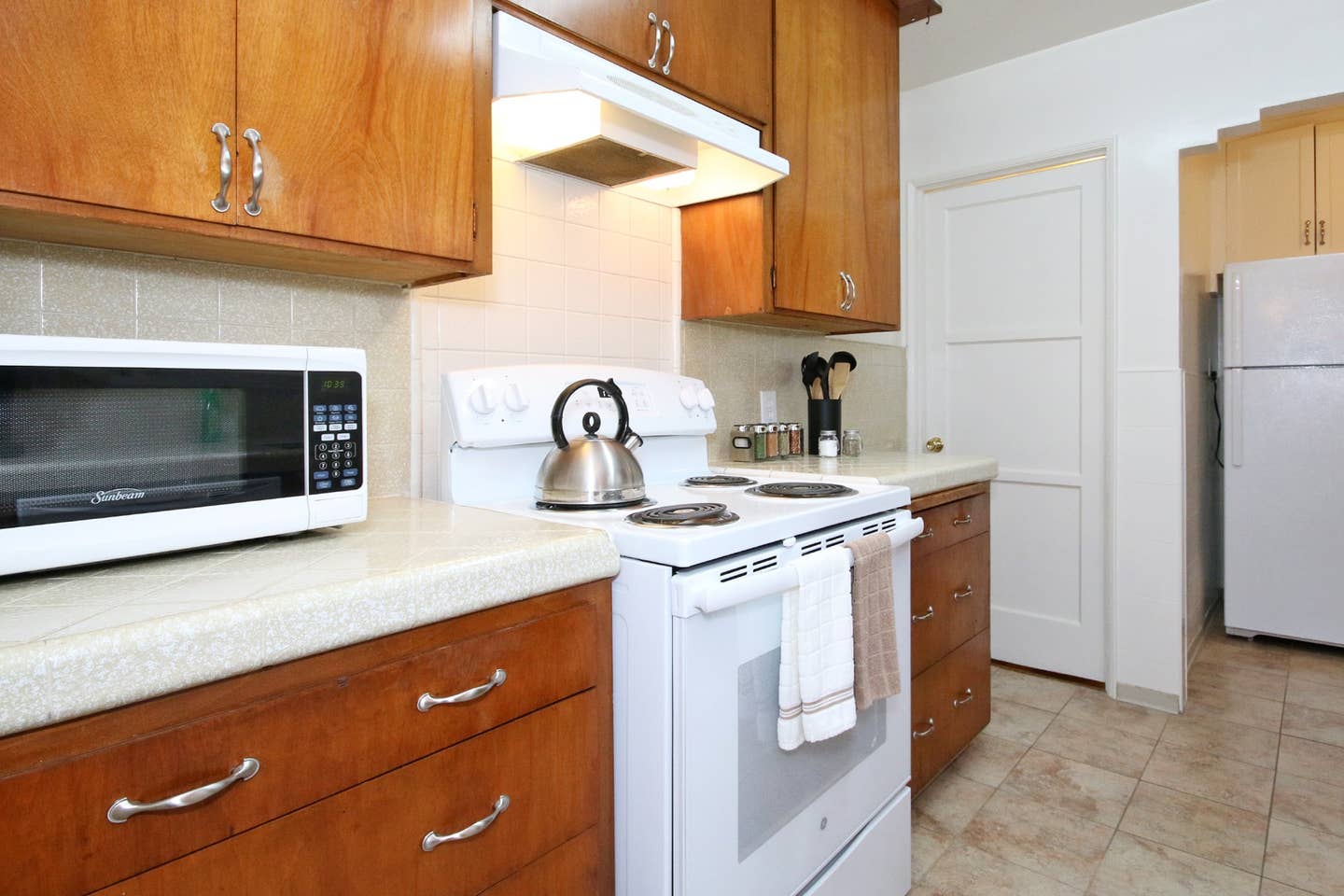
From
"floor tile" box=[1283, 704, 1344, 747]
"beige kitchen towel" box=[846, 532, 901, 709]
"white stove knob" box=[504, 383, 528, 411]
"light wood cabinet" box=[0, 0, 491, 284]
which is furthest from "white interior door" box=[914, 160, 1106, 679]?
"light wood cabinet" box=[0, 0, 491, 284]

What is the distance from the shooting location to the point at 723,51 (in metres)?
1.87

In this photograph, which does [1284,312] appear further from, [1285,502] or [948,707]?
[948,707]

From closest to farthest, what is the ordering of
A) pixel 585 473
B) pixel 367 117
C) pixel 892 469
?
1. pixel 367 117
2. pixel 585 473
3. pixel 892 469

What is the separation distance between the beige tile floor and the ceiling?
2539 mm

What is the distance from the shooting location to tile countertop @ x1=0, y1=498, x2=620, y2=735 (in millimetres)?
638

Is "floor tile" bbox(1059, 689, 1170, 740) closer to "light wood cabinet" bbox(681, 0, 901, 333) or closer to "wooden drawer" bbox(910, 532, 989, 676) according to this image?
"wooden drawer" bbox(910, 532, 989, 676)

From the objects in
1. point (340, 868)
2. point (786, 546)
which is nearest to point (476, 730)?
point (340, 868)

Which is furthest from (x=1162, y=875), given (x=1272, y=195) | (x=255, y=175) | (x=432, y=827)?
(x=1272, y=195)

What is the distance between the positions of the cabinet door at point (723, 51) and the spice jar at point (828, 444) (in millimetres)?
1053

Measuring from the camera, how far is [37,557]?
31.9 inches

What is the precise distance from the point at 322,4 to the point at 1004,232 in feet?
9.31

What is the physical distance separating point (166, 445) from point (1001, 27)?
9.95 feet

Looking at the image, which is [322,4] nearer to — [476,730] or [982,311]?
[476,730]

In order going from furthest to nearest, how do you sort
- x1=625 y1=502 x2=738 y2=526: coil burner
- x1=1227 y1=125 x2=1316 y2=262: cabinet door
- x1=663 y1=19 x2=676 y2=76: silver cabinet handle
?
x1=1227 y1=125 x2=1316 y2=262: cabinet door, x1=663 y1=19 x2=676 y2=76: silver cabinet handle, x1=625 y1=502 x2=738 y2=526: coil burner
